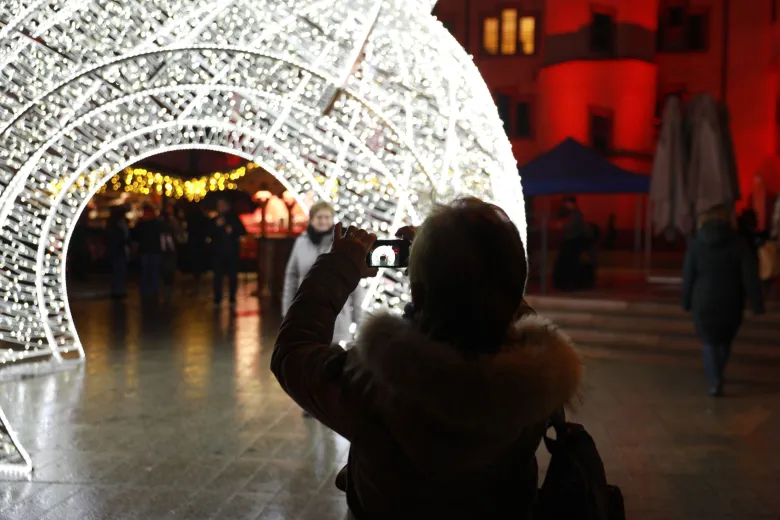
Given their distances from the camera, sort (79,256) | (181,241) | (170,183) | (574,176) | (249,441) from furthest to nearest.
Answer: (181,241) → (170,183) → (79,256) → (574,176) → (249,441)

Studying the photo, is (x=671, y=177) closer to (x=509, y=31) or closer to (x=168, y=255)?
(x=168, y=255)

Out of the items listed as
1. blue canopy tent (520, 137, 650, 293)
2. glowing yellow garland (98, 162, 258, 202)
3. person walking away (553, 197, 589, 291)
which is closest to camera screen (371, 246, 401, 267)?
person walking away (553, 197, 589, 291)

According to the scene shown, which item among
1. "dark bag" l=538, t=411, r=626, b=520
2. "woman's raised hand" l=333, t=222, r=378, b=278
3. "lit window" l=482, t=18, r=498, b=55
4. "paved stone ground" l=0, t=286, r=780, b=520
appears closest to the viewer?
"dark bag" l=538, t=411, r=626, b=520

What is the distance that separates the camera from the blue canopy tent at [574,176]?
12.7 metres

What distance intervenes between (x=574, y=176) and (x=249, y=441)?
27.5 ft

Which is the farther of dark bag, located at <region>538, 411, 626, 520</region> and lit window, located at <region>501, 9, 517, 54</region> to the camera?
lit window, located at <region>501, 9, 517, 54</region>

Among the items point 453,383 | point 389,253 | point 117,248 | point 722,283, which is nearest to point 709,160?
point 722,283

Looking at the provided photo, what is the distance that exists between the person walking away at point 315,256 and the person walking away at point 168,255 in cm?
903

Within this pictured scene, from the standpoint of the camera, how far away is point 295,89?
19.4ft

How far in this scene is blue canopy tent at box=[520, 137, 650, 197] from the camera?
1273 cm

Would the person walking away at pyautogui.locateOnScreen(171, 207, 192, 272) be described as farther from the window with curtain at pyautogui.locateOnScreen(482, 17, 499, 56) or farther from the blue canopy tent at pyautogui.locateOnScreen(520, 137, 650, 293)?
the window with curtain at pyautogui.locateOnScreen(482, 17, 499, 56)

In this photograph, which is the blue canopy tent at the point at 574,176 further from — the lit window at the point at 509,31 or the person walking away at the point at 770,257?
the lit window at the point at 509,31

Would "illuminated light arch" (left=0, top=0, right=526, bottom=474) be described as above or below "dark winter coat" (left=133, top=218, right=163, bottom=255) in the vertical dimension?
above

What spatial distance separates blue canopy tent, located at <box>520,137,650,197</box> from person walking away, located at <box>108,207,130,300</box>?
275 inches
